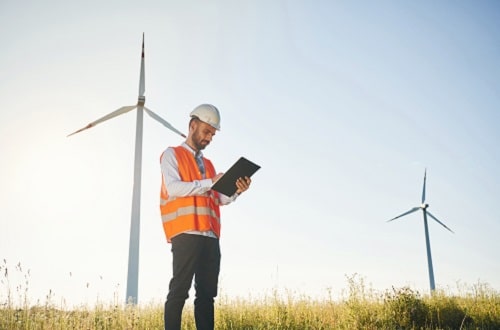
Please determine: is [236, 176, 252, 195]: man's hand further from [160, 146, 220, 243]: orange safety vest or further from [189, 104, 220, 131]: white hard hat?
[189, 104, 220, 131]: white hard hat

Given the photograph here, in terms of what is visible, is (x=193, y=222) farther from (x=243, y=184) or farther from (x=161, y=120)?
(x=161, y=120)

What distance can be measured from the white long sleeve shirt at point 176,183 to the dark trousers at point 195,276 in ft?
0.40

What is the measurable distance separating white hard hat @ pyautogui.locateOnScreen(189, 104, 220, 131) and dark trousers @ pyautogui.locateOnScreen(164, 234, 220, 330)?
3.87ft

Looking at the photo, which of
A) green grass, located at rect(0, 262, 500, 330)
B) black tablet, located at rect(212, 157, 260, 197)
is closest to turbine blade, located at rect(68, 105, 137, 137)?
green grass, located at rect(0, 262, 500, 330)

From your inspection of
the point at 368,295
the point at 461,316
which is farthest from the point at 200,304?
the point at 461,316

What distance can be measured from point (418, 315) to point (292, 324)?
8.44 feet

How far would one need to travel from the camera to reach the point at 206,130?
13.8ft

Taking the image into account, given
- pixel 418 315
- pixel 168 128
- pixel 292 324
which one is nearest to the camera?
pixel 292 324

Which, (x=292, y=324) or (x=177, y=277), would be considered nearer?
(x=177, y=277)

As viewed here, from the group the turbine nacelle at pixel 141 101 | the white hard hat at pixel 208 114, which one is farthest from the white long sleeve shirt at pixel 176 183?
the turbine nacelle at pixel 141 101

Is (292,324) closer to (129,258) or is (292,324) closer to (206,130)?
(206,130)

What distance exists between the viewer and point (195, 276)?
3.86 meters

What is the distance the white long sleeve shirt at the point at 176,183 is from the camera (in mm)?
3811

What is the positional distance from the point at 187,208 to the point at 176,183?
0.26m
